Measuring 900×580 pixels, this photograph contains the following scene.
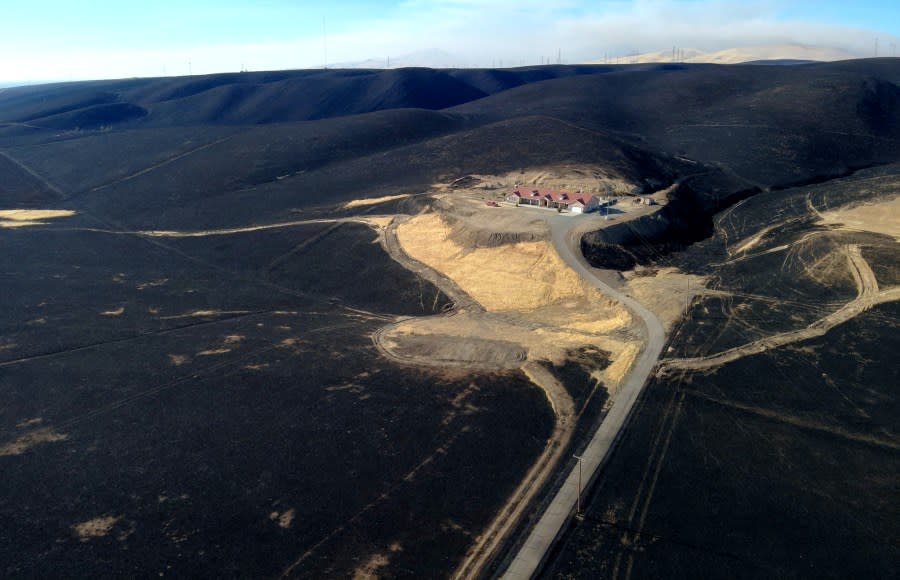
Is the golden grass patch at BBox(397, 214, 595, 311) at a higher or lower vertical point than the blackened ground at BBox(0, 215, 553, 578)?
higher

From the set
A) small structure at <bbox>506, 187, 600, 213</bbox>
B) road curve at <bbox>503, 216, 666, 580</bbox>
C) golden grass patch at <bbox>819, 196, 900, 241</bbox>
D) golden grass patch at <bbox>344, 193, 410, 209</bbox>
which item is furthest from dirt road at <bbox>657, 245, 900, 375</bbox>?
golden grass patch at <bbox>344, 193, 410, 209</bbox>

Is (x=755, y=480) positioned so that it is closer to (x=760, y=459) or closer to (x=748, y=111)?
(x=760, y=459)

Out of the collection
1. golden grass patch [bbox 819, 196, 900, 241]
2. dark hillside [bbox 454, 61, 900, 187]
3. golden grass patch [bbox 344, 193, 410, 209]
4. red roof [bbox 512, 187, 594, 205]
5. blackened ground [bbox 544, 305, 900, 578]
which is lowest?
blackened ground [bbox 544, 305, 900, 578]

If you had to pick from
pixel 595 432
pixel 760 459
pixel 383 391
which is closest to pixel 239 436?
pixel 383 391

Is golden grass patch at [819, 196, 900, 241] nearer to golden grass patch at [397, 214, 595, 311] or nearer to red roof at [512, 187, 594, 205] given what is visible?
red roof at [512, 187, 594, 205]

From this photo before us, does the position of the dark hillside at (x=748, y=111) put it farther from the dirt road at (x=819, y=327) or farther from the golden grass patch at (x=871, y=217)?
the dirt road at (x=819, y=327)

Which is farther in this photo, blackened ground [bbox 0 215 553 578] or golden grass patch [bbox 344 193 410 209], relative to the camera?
golden grass patch [bbox 344 193 410 209]
